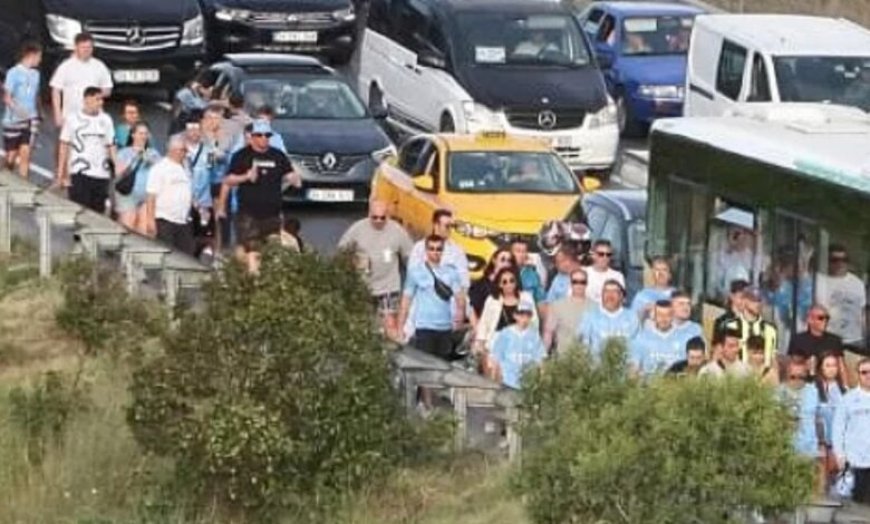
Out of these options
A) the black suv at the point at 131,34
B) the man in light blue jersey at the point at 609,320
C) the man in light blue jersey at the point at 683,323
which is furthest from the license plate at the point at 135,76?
the man in light blue jersey at the point at 683,323

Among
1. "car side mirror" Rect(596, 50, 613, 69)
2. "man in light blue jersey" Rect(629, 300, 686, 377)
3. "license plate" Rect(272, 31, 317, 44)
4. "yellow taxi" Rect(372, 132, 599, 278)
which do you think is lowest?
"license plate" Rect(272, 31, 317, 44)

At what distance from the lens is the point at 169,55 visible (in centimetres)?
3481

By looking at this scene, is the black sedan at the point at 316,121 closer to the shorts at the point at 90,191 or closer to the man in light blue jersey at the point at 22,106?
the man in light blue jersey at the point at 22,106

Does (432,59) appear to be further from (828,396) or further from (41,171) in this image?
(828,396)

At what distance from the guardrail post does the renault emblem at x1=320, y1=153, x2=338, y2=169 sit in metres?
5.11

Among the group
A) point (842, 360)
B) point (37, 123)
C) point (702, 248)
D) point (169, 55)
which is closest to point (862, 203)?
point (842, 360)

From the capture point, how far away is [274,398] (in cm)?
1888

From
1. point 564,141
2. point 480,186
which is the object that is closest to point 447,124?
point 564,141

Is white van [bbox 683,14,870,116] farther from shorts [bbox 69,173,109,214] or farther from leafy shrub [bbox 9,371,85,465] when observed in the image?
leafy shrub [bbox 9,371,85,465]

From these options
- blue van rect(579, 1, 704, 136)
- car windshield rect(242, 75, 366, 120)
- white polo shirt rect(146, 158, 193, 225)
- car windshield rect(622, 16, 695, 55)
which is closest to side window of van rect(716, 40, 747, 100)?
blue van rect(579, 1, 704, 136)

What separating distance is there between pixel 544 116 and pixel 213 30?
5896 mm

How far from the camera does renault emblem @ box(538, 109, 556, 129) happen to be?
107 ft

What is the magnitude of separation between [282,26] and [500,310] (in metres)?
16.6

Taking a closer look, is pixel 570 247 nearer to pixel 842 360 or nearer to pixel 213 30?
pixel 842 360
